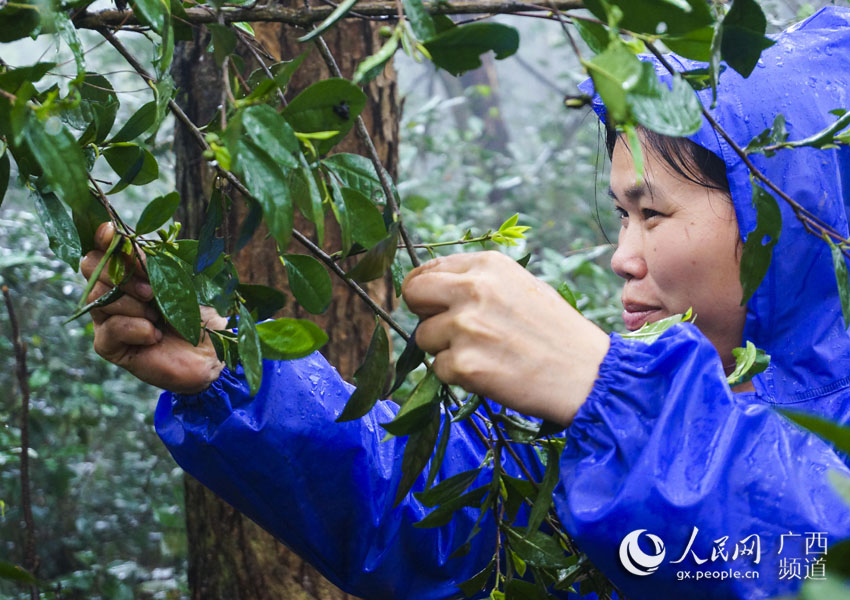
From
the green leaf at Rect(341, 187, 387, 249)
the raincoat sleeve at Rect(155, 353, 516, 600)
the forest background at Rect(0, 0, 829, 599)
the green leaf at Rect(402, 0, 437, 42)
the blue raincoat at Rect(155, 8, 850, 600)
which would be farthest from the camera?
the forest background at Rect(0, 0, 829, 599)

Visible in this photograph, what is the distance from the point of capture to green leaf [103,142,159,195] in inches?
30.2

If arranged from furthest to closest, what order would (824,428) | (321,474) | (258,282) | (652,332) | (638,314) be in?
1. (258,282)
2. (638,314)
3. (321,474)
4. (652,332)
5. (824,428)

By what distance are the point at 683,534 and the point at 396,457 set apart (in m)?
0.50

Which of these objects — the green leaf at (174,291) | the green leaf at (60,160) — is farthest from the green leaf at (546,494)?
the green leaf at (60,160)

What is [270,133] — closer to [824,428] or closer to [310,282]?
[310,282]

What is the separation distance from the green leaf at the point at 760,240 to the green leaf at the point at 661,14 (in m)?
0.18

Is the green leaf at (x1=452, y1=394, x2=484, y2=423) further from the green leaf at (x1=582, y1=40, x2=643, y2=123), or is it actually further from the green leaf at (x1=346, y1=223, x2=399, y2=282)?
the green leaf at (x1=582, y1=40, x2=643, y2=123)

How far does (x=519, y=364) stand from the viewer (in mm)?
792

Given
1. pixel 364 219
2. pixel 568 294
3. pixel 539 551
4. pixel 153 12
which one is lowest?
pixel 539 551

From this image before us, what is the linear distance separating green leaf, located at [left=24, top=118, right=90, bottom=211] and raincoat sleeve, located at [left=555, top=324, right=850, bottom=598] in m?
0.50

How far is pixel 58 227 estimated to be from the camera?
28.9 inches

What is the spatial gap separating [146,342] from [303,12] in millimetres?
454

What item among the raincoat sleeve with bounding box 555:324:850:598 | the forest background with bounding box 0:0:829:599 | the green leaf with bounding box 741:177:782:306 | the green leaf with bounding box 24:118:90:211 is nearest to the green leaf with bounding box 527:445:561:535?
the raincoat sleeve with bounding box 555:324:850:598

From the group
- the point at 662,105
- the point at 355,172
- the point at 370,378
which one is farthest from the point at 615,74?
the point at 370,378
